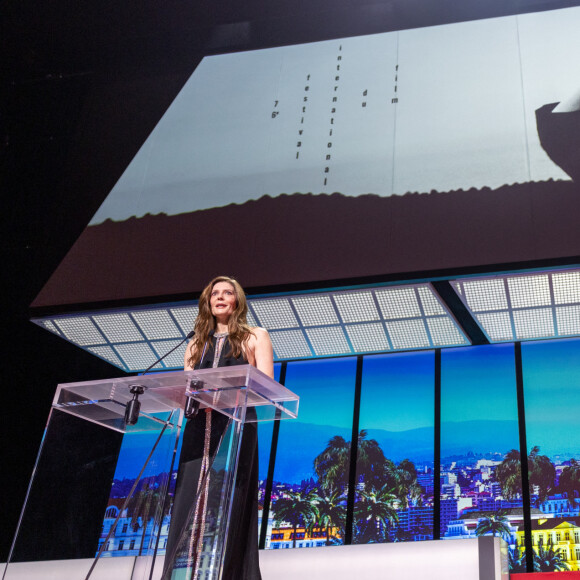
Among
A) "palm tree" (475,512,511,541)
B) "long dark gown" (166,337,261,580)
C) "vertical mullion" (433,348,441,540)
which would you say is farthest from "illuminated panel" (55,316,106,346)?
"long dark gown" (166,337,261,580)

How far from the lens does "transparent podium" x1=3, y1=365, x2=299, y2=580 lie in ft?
5.68

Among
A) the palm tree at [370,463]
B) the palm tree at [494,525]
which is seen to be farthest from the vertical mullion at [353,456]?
the palm tree at [494,525]

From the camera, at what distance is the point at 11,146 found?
643 cm

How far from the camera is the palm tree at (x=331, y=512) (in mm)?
5762

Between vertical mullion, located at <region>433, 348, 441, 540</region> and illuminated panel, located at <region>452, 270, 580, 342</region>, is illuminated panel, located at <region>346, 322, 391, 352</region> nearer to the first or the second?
vertical mullion, located at <region>433, 348, 441, 540</region>

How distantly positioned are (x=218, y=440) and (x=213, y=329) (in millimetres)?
747

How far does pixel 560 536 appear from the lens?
5.13m

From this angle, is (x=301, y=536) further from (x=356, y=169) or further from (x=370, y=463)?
(x=356, y=169)

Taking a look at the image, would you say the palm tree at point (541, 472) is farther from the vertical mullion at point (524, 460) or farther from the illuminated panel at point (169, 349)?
the illuminated panel at point (169, 349)

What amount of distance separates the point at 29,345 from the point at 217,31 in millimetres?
3167

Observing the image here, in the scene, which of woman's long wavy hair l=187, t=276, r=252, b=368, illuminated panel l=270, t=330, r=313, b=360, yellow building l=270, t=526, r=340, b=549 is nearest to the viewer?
woman's long wavy hair l=187, t=276, r=252, b=368

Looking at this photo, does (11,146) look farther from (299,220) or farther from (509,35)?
(509,35)

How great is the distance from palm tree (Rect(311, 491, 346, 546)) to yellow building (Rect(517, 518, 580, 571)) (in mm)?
1375

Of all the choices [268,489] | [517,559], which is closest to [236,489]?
[517,559]
